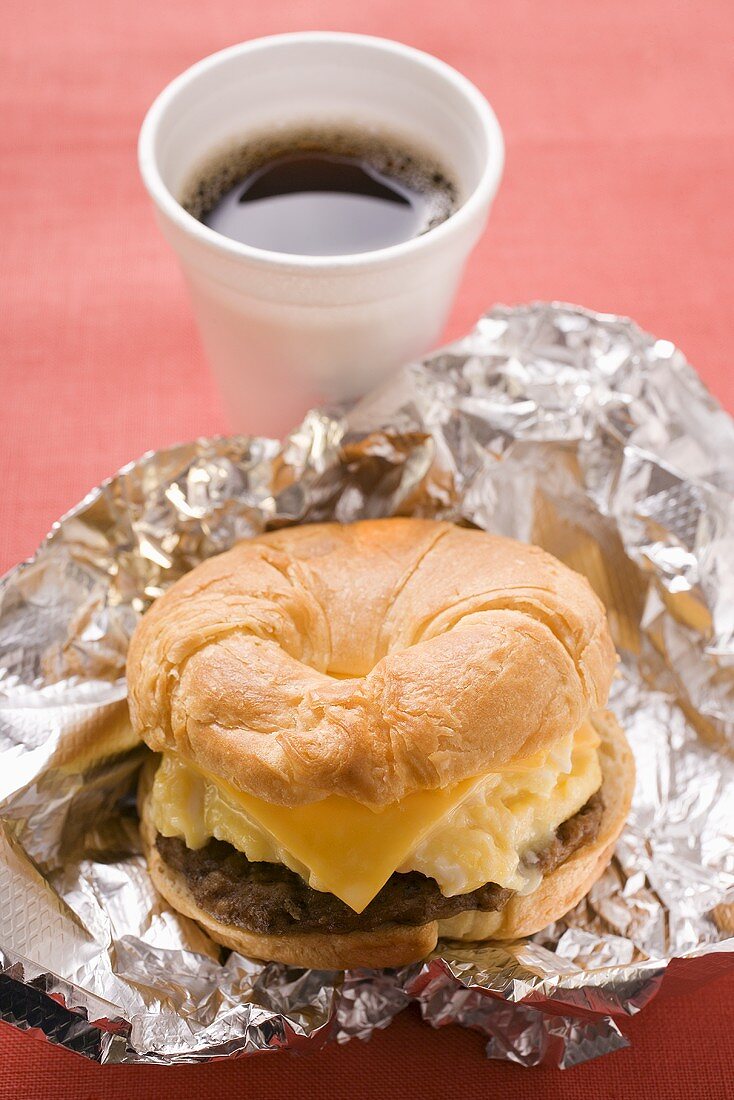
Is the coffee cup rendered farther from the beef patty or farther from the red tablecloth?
the beef patty

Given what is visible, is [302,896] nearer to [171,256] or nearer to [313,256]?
[313,256]

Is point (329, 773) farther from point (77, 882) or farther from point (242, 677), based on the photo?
point (77, 882)

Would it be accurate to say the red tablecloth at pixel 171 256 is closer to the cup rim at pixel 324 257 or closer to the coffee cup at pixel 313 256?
the coffee cup at pixel 313 256

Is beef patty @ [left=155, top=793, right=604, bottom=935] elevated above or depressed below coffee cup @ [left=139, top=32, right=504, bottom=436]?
below

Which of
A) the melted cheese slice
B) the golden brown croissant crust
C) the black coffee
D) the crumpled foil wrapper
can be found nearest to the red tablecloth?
the crumpled foil wrapper

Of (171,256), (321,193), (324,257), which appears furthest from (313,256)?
(171,256)

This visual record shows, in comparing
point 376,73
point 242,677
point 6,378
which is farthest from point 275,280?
point 6,378

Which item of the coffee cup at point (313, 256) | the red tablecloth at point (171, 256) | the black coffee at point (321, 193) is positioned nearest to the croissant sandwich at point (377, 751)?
the coffee cup at point (313, 256)

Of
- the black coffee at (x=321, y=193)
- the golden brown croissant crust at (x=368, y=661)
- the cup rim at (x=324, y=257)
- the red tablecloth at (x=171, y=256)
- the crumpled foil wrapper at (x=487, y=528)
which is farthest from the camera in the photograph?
the red tablecloth at (x=171, y=256)
